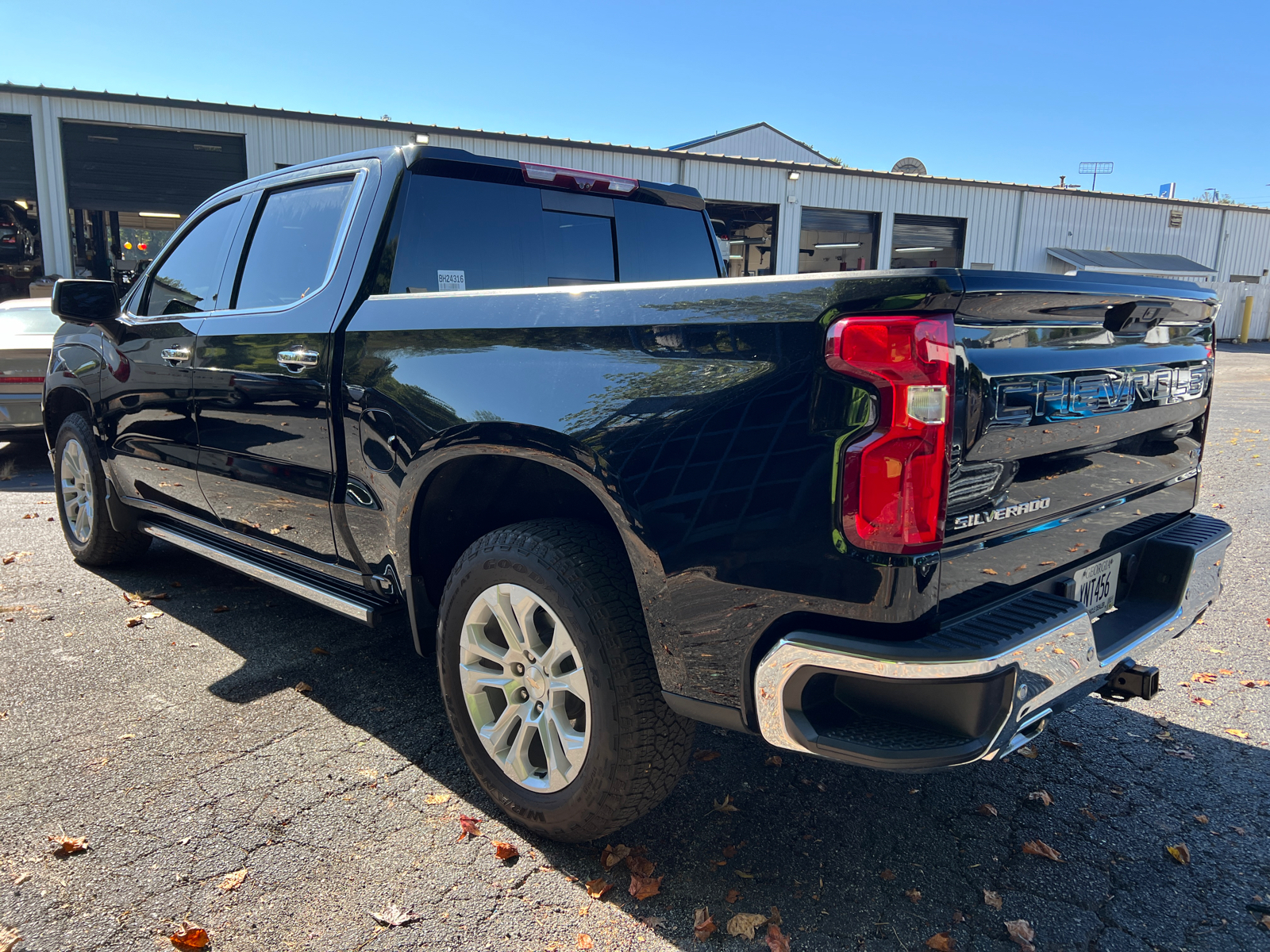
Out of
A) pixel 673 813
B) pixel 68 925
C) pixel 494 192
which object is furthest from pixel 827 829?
pixel 494 192

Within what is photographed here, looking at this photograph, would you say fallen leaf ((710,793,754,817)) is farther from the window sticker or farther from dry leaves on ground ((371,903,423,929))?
the window sticker

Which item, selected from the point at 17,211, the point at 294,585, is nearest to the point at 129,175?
the point at 17,211

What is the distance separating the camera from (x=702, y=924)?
2.14 m

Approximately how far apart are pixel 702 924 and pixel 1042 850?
1.03 meters

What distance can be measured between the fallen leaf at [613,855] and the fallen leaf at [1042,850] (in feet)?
3.75

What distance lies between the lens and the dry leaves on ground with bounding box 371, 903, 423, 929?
2137 mm

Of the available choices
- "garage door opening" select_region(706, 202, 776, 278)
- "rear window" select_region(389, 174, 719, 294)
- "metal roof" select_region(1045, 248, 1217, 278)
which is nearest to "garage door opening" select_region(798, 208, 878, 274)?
"garage door opening" select_region(706, 202, 776, 278)

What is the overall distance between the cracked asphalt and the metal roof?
2743 centimetres

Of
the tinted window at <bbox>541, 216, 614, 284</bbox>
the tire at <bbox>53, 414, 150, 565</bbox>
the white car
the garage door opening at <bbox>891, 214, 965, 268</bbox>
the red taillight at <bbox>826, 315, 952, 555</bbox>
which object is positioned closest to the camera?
the red taillight at <bbox>826, 315, 952, 555</bbox>

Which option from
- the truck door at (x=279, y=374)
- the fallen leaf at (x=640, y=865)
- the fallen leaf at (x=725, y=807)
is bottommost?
the fallen leaf at (x=640, y=865)

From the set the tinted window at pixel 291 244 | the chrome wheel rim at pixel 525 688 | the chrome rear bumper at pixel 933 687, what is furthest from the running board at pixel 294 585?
the chrome rear bumper at pixel 933 687

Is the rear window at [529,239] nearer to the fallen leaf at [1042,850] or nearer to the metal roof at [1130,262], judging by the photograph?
the fallen leaf at [1042,850]

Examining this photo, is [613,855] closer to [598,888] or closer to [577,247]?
[598,888]

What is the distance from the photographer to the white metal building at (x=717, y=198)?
664 inches
